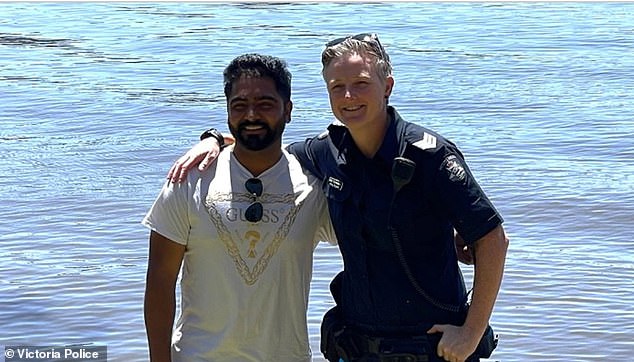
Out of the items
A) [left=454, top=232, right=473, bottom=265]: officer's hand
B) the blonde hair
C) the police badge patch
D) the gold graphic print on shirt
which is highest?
the blonde hair

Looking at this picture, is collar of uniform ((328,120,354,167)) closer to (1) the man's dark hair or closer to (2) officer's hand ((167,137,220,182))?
(1) the man's dark hair

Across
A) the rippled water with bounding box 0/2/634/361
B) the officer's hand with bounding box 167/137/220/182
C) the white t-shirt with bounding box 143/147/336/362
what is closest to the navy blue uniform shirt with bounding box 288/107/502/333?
the white t-shirt with bounding box 143/147/336/362

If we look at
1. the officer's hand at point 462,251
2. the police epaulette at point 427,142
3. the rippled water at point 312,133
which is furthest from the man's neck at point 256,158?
the rippled water at point 312,133

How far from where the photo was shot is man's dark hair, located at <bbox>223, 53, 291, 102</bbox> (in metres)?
4.11

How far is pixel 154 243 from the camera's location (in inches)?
161

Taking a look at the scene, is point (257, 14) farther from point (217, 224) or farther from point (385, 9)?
point (217, 224)

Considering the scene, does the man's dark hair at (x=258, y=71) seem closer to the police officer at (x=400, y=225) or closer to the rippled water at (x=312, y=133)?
the police officer at (x=400, y=225)

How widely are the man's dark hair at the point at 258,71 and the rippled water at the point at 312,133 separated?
127 inches

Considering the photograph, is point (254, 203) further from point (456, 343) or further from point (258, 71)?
point (456, 343)

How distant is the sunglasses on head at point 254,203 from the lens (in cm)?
404

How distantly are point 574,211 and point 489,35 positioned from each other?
46.8 ft
